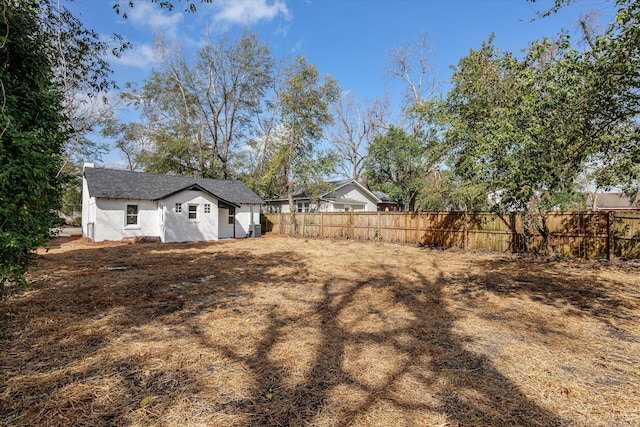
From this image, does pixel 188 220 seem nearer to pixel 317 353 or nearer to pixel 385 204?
pixel 317 353

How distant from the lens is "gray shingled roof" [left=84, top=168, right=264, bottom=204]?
55.6 ft

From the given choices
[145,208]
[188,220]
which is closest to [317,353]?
[188,220]

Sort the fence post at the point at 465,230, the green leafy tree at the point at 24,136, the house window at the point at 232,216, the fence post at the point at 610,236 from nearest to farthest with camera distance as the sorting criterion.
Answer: the green leafy tree at the point at 24,136 < the fence post at the point at 610,236 < the fence post at the point at 465,230 < the house window at the point at 232,216

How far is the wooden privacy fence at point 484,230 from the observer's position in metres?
10.2

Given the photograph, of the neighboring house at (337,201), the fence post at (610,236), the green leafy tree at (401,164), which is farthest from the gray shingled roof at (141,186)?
the fence post at (610,236)

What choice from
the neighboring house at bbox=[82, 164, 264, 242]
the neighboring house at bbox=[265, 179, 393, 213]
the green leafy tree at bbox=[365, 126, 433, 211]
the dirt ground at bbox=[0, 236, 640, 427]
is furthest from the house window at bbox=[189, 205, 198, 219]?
the green leafy tree at bbox=[365, 126, 433, 211]

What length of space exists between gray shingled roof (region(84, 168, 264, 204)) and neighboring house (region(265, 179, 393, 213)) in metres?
4.39

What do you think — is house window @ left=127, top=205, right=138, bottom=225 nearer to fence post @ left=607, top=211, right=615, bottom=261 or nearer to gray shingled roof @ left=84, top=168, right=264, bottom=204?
gray shingled roof @ left=84, top=168, right=264, bottom=204

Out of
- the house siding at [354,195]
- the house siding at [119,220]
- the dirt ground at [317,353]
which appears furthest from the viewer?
the house siding at [354,195]

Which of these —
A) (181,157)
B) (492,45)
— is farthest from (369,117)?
(492,45)

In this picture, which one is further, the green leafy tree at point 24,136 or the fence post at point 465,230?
the fence post at point 465,230

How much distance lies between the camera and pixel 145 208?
1775 centimetres

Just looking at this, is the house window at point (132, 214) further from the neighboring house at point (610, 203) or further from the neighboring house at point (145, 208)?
the neighboring house at point (610, 203)

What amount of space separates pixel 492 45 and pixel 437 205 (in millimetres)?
10916
